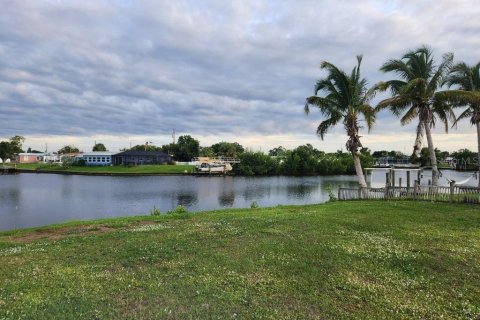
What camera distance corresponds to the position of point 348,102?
26.9m

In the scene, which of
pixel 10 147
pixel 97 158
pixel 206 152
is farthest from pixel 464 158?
pixel 10 147

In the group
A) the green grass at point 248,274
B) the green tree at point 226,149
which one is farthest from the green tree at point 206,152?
the green grass at point 248,274

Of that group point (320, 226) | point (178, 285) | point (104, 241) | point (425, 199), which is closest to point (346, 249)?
point (320, 226)

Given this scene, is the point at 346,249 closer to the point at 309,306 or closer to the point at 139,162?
the point at 309,306

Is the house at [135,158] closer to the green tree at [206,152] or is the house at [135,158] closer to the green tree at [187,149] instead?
the green tree at [187,149]

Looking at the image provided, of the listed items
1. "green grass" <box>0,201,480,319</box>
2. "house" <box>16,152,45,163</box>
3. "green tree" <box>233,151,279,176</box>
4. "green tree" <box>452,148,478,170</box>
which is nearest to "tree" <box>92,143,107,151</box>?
"house" <box>16,152,45,163</box>

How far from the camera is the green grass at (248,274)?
571 centimetres

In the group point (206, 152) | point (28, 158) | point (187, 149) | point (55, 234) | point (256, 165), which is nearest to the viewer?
point (55, 234)

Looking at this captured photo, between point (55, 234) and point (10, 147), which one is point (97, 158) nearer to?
point (10, 147)

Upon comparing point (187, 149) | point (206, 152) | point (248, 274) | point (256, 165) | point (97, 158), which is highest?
point (187, 149)

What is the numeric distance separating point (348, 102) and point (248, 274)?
2219 centimetres

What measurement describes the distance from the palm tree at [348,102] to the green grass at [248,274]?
14.9m

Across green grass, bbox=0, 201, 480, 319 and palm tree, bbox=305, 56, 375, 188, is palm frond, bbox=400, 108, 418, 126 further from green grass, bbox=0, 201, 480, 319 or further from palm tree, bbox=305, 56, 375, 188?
green grass, bbox=0, 201, 480, 319

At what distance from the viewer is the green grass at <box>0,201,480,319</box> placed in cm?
571
